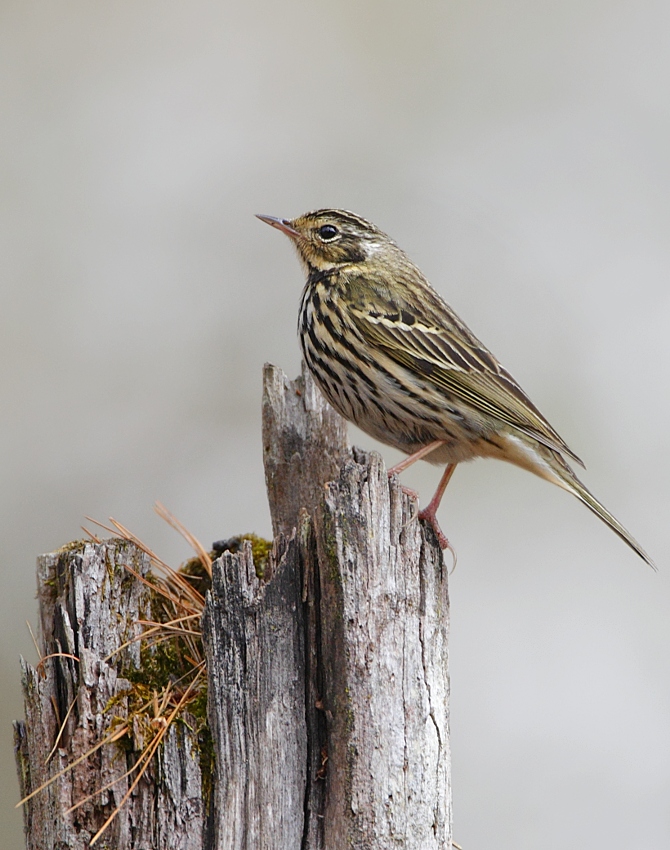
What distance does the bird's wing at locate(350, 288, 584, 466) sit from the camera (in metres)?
5.38

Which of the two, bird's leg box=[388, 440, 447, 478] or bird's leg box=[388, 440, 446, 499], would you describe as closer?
bird's leg box=[388, 440, 446, 499]

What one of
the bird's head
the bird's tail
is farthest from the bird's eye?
the bird's tail

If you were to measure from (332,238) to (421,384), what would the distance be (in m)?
1.41

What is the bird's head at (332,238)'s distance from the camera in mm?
6217

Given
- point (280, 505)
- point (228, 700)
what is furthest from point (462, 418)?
point (228, 700)

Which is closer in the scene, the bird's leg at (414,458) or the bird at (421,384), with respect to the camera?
the bird's leg at (414,458)

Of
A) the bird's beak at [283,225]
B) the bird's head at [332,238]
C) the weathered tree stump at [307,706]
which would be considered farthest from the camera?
the bird's beak at [283,225]

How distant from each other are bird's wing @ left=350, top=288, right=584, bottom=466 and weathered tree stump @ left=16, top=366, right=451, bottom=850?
1502 millimetres

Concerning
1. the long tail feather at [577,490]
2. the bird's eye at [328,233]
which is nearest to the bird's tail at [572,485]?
the long tail feather at [577,490]

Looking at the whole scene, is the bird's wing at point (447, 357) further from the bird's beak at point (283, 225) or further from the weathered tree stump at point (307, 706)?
the weathered tree stump at point (307, 706)

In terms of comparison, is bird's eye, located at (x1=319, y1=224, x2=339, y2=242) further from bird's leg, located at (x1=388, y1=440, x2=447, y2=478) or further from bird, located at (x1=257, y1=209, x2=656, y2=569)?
bird's leg, located at (x1=388, y1=440, x2=447, y2=478)

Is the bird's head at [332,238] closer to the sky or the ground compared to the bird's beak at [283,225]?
closer to the ground

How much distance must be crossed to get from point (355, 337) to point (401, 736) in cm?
244

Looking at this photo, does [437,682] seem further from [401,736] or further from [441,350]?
[441,350]
